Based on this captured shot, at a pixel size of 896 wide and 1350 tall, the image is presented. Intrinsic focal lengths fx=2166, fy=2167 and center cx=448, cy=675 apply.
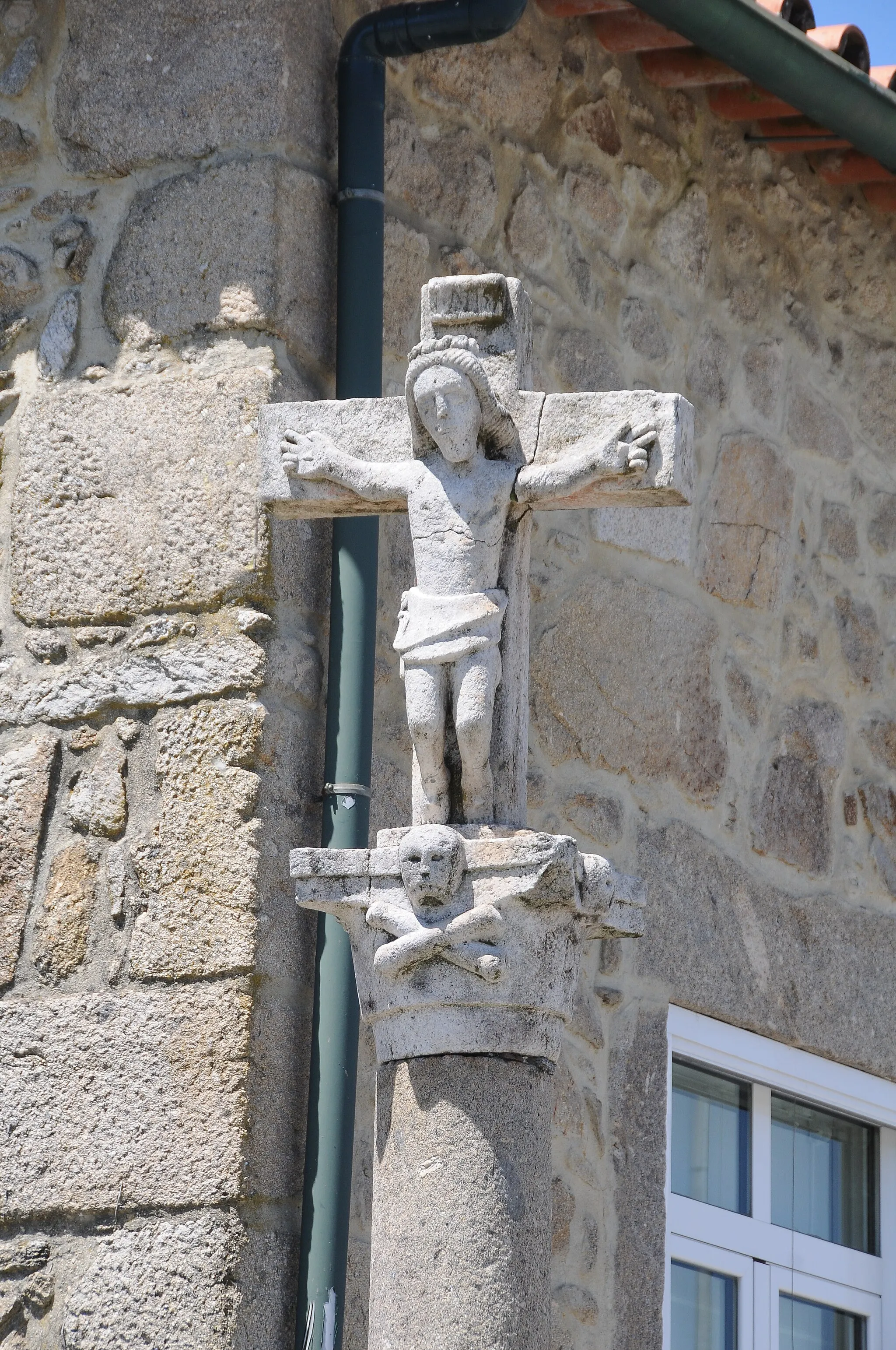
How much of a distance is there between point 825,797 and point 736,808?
0.39m

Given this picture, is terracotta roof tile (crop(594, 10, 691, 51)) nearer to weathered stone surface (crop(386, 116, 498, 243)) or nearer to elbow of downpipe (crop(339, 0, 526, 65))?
weathered stone surface (crop(386, 116, 498, 243))

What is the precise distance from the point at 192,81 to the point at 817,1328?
3.24 m

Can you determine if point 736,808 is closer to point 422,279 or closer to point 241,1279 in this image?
point 422,279

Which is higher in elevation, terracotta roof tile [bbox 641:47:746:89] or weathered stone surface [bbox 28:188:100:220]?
terracotta roof tile [bbox 641:47:746:89]

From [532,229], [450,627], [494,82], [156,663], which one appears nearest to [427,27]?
[494,82]

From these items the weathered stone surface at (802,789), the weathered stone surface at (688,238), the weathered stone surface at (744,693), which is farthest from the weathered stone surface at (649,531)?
the weathered stone surface at (688,238)

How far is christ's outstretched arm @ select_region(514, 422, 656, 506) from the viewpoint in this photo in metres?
3.50

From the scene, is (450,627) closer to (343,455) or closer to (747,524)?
(343,455)

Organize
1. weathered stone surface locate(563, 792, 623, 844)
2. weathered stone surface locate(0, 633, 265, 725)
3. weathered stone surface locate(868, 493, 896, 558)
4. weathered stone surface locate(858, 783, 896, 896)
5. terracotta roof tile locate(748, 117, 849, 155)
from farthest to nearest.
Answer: weathered stone surface locate(868, 493, 896, 558) → weathered stone surface locate(858, 783, 896, 896) → terracotta roof tile locate(748, 117, 849, 155) → weathered stone surface locate(563, 792, 623, 844) → weathered stone surface locate(0, 633, 265, 725)

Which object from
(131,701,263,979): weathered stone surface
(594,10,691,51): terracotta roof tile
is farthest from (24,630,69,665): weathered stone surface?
(594,10,691,51): terracotta roof tile

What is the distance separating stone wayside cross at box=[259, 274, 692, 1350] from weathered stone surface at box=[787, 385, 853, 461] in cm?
226

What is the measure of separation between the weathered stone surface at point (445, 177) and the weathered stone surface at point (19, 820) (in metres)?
1.45

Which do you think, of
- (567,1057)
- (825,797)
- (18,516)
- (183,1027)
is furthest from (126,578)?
(825,797)

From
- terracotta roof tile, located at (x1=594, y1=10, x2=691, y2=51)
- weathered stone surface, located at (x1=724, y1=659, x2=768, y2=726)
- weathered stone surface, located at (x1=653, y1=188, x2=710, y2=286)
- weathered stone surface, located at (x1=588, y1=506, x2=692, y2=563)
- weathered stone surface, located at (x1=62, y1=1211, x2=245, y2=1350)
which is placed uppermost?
terracotta roof tile, located at (x1=594, y1=10, x2=691, y2=51)
